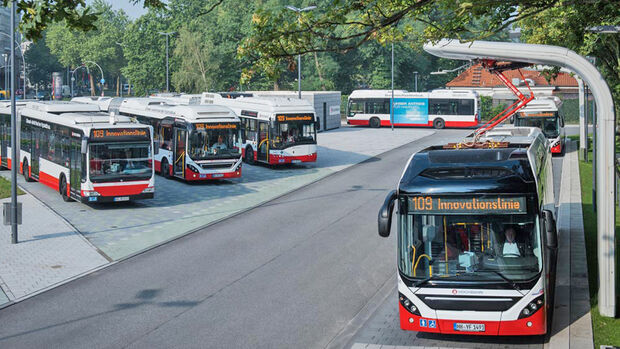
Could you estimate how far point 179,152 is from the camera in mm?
29125

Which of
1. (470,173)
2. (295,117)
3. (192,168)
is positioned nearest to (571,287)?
(470,173)

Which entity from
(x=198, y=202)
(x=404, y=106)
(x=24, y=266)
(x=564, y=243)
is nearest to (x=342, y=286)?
(x=564, y=243)

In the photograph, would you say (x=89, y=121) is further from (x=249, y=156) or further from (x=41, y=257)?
(x=249, y=156)

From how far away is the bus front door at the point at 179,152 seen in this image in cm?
2867

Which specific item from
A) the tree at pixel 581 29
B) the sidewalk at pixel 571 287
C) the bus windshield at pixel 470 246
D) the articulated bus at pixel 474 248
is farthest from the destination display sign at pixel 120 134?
the bus windshield at pixel 470 246

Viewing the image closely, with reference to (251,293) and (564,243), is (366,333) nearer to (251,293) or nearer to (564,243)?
(251,293)

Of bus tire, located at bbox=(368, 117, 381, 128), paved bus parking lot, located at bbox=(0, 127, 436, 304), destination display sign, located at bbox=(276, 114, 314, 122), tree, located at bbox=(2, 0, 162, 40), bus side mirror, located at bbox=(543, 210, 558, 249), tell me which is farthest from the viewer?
bus tire, located at bbox=(368, 117, 381, 128)

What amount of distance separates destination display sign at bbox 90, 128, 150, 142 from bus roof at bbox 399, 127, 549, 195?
44.5 feet

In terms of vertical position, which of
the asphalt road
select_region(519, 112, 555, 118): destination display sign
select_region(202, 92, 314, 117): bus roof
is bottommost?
the asphalt road

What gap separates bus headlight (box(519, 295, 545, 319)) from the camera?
1038cm

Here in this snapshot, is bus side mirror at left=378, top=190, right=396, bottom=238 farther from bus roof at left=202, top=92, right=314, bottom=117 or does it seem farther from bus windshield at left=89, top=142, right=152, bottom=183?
bus roof at left=202, top=92, right=314, bottom=117

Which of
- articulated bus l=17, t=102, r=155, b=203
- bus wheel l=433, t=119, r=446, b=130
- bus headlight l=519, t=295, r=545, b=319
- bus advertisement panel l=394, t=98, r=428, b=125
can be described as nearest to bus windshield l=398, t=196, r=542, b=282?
bus headlight l=519, t=295, r=545, b=319

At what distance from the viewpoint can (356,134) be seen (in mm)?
53031

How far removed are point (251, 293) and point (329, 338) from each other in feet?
9.45
